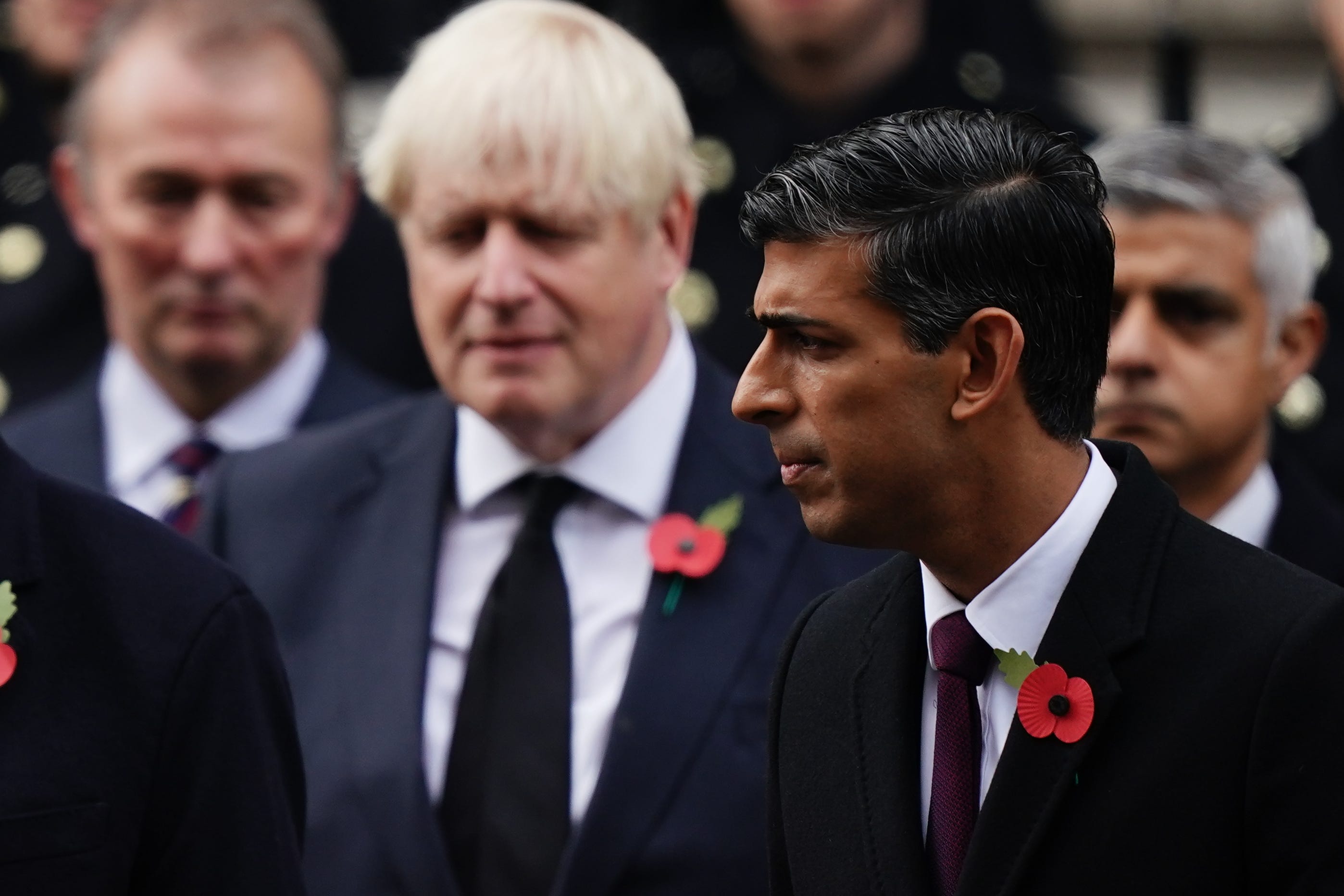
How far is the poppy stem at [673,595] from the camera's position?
11.7 feet

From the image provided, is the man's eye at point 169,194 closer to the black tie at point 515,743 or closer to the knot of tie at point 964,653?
the black tie at point 515,743

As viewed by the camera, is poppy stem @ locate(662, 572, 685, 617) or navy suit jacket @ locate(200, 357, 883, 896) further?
poppy stem @ locate(662, 572, 685, 617)

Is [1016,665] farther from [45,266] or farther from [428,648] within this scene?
[45,266]

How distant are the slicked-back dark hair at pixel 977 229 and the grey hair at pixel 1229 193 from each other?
150cm

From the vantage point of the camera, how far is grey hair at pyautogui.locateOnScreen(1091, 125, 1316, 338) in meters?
3.91

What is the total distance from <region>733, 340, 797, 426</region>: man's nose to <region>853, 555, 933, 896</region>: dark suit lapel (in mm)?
A: 306

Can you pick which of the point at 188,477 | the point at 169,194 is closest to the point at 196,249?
the point at 169,194

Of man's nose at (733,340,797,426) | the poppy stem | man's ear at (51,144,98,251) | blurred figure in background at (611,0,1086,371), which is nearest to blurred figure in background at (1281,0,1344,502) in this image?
blurred figure in background at (611,0,1086,371)

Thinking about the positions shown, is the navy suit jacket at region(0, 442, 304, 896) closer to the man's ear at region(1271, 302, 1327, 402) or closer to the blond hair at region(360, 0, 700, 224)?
the blond hair at region(360, 0, 700, 224)

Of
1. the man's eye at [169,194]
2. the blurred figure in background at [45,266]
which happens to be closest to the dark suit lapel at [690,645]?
the man's eye at [169,194]

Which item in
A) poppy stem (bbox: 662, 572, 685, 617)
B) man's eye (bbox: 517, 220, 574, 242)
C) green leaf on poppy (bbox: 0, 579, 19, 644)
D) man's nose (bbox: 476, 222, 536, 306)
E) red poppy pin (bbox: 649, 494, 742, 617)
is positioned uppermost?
man's eye (bbox: 517, 220, 574, 242)

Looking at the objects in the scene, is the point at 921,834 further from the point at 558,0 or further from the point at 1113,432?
the point at 558,0

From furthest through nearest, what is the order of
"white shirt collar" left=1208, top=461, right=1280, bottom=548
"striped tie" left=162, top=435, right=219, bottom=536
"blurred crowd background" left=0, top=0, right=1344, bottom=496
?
"blurred crowd background" left=0, top=0, right=1344, bottom=496, "striped tie" left=162, top=435, right=219, bottom=536, "white shirt collar" left=1208, top=461, right=1280, bottom=548

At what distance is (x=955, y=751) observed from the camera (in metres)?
2.42
